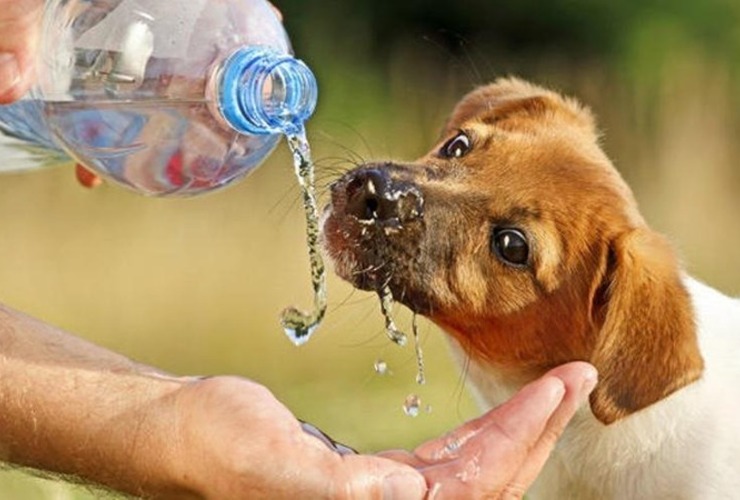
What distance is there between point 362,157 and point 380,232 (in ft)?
6.84

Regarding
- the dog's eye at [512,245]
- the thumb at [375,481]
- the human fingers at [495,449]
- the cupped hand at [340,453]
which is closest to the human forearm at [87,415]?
the cupped hand at [340,453]

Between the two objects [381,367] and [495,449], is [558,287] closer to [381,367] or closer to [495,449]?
[381,367]

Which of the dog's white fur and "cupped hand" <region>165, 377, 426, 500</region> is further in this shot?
the dog's white fur

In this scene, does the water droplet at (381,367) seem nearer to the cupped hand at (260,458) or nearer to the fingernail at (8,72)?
the cupped hand at (260,458)

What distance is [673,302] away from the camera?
3.38 meters

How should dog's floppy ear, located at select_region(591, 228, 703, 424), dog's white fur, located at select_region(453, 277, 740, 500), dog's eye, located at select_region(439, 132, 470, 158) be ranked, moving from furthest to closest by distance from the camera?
1. dog's eye, located at select_region(439, 132, 470, 158)
2. dog's white fur, located at select_region(453, 277, 740, 500)
3. dog's floppy ear, located at select_region(591, 228, 703, 424)

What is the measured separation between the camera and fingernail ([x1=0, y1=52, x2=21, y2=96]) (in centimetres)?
316

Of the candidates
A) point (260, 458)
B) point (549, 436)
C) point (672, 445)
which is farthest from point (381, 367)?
point (260, 458)

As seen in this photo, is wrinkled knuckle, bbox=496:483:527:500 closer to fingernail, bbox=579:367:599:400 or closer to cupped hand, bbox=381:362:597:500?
cupped hand, bbox=381:362:597:500

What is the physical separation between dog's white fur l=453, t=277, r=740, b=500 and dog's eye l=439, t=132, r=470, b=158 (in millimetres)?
391

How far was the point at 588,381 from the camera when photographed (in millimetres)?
3029

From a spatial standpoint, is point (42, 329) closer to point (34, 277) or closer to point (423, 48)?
point (34, 277)

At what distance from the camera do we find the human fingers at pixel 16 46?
10.4ft

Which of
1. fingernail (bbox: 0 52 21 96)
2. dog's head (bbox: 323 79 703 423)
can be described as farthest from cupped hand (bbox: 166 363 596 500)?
fingernail (bbox: 0 52 21 96)
